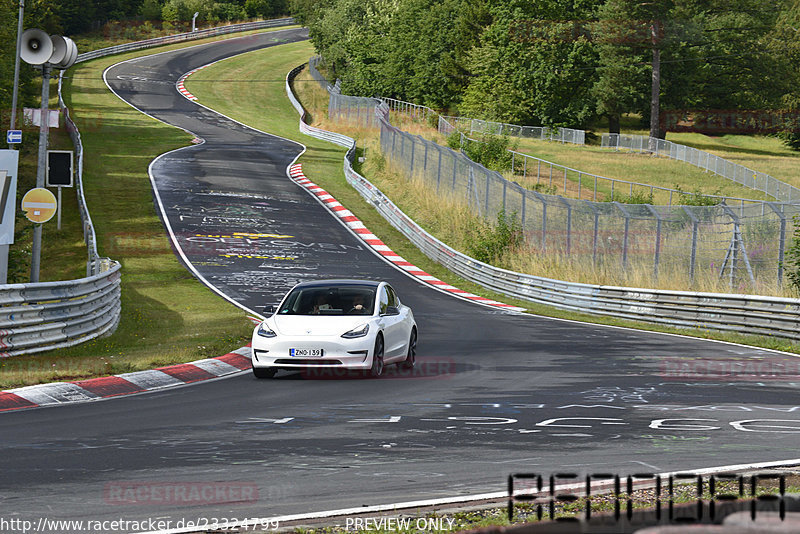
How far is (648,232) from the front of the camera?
28.6 metres

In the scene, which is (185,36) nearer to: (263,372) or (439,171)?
(439,171)

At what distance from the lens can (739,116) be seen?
10194cm

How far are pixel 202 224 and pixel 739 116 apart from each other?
243ft

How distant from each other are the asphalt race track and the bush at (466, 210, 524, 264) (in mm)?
14195

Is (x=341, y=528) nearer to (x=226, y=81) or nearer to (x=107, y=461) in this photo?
(x=107, y=461)

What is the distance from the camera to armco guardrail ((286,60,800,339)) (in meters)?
21.5

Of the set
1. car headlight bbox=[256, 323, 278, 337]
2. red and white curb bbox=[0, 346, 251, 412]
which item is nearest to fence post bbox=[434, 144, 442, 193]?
red and white curb bbox=[0, 346, 251, 412]

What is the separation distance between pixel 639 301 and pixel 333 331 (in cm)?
1392

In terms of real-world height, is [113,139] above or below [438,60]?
below

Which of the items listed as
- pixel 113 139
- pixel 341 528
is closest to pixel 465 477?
pixel 341 528

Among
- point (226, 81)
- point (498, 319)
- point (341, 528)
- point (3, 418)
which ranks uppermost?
point (226, 81)

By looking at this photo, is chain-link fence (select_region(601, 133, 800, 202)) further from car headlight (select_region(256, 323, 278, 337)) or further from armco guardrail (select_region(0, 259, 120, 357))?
car headlight (select_region(256, 323, 278, 337))

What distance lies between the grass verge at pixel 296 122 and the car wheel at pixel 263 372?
34.1ft

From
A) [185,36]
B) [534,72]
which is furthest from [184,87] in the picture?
[185,36]
